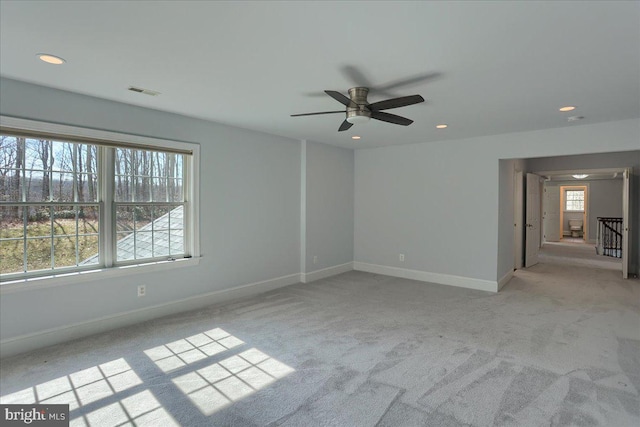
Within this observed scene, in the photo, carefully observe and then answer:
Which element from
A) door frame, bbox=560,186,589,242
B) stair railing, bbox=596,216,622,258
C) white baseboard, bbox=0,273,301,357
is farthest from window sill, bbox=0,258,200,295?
door frame, bbox=560,186,589,242

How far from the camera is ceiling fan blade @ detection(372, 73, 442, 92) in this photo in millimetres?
2676

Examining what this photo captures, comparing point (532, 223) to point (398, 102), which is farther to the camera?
point (532, 223)

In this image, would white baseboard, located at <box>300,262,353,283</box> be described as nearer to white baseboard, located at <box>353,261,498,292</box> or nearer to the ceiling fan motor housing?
white baseboard, located at <box>353,261,498,292</box>

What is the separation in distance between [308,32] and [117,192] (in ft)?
9.18

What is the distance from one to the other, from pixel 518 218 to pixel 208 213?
606 cm

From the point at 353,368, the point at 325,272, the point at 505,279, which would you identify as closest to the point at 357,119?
the point at 353,368

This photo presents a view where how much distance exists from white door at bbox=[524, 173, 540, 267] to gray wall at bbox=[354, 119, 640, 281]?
1.42 m

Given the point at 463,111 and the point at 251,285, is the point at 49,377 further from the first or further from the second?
the point at 463,111

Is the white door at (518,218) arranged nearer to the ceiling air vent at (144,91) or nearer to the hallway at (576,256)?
the hallway at (576,256)

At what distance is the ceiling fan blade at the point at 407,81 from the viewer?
2.68 meters

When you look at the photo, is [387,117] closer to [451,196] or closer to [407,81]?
[407,81]

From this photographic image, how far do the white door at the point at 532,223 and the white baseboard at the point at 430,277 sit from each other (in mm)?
2489

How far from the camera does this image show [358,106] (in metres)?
2.93

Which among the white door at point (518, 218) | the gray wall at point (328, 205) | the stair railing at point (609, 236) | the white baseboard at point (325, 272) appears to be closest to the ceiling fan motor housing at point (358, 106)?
the gray wall at point (328, 205)
